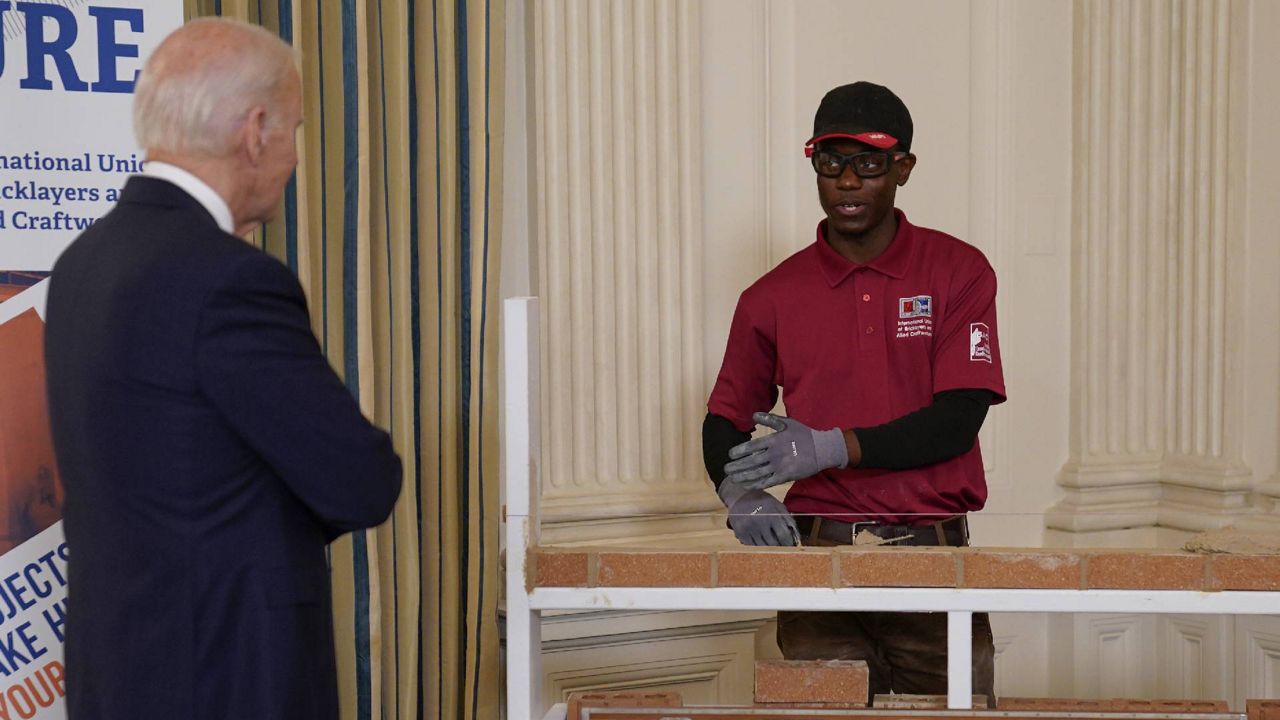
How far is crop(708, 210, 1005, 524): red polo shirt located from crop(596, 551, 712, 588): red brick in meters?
0.36

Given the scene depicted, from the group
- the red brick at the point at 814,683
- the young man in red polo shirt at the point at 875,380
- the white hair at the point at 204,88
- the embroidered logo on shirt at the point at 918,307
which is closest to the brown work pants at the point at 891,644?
the young man in red polo shirt at the point at 875,380

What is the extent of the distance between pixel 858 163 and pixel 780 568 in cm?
71

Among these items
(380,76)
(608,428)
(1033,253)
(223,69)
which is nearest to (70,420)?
(223,69)

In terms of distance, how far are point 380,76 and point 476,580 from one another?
37.7 inches

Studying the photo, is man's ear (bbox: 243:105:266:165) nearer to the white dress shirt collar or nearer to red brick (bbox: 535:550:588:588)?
the white dress shirt collar

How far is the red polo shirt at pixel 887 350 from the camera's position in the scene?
2084 mm

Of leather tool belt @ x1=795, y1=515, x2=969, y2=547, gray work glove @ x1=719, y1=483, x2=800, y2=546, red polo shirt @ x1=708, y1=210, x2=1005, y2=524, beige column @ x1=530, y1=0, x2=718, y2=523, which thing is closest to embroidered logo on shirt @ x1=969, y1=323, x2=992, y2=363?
red polo shirt @ x1=708, y1=210, x2=1005, y2=524

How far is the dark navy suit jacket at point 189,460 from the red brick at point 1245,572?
1.07 meters

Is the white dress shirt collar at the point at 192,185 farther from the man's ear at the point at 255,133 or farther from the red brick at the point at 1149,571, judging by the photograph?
the red brick at the point at 1149,571

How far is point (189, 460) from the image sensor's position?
1.28 m

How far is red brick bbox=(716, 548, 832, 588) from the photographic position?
1741 mm

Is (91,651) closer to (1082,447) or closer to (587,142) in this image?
(587,142)

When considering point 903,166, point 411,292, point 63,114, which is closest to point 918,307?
point 903,166

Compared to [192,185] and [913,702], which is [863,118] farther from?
[192,185]
